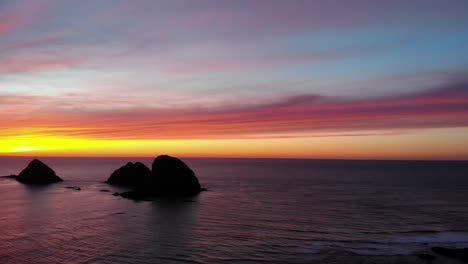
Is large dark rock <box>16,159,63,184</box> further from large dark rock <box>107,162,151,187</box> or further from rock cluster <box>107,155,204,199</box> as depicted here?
rock cluster <box>107,155,204,199</box>

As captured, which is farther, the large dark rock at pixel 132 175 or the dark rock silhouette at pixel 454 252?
the large dark rock at pixel 132 175

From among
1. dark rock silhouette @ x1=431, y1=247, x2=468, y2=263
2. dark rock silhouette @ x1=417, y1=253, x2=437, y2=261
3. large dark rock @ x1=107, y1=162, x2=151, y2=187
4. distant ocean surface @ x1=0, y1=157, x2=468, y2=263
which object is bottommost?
distant ocean surface @ x1=0, y1=157, x2=468, y2=263

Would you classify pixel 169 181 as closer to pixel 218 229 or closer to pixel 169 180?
pixel 169 180

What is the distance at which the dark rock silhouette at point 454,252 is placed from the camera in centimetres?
3462

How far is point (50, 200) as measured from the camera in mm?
78750

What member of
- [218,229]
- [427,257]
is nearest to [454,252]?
[427,257]

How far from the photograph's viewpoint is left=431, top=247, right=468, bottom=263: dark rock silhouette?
34.6 meters

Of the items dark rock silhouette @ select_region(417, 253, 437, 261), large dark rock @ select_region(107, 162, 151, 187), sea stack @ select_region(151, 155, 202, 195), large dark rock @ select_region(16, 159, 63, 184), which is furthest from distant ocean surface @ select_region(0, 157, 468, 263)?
large dark rock @ select_region(16, 159, 63, 184)

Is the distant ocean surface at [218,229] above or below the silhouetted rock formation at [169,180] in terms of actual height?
below

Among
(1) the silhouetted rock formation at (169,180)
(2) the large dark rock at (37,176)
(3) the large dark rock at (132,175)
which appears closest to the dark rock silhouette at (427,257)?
(1) the silhouetted rock formation at (169,180)

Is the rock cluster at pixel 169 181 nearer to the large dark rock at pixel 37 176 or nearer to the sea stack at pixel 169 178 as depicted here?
the sea stack at pixel 169 178

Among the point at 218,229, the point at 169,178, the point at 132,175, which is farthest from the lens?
the point at 132,175

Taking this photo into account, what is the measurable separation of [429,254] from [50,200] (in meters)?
72.0

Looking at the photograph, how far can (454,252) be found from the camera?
1409 inches
